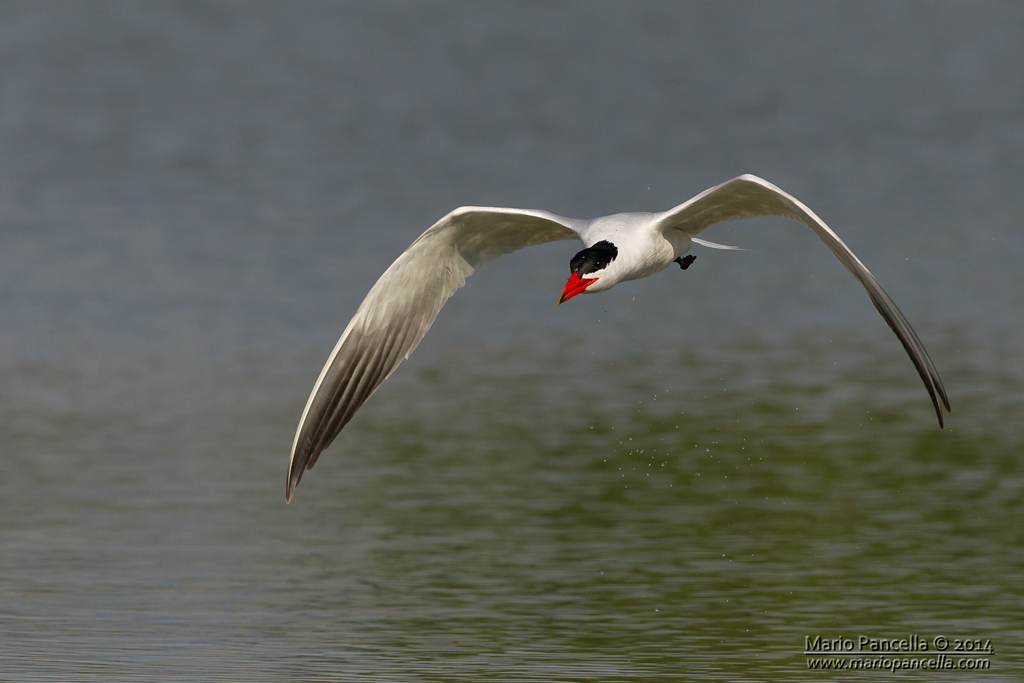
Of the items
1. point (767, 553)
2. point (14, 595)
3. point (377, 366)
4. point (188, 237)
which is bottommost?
point (767, 553)

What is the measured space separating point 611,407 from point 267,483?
4.01 metres

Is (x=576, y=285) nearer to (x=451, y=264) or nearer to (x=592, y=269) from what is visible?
(x=592, y=269)

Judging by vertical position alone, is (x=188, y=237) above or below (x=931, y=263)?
above

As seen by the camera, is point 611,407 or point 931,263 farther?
point 931,263

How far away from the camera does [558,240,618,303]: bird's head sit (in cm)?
826

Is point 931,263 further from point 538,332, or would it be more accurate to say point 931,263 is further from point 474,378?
point 474,378

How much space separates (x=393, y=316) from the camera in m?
9.18

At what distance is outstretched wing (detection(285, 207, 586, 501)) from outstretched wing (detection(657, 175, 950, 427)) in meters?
0.67

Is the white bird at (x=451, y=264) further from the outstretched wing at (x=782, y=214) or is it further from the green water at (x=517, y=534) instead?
the green water at (x=517, y=534)

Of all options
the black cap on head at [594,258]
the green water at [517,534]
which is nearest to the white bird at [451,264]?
the black cap on head at [594,258]

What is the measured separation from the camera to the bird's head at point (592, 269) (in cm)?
826

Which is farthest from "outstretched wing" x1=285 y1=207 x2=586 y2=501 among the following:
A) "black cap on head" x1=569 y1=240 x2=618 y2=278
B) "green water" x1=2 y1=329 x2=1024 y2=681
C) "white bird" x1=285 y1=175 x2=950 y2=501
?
"green water" x1=2 y1=329 x2=1024 y2=681

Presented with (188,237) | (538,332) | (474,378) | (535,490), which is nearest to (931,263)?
(538,332)

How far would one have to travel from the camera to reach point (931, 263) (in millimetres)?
25016
